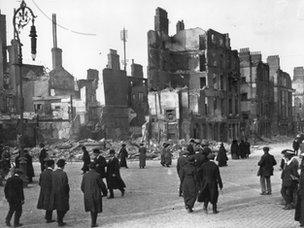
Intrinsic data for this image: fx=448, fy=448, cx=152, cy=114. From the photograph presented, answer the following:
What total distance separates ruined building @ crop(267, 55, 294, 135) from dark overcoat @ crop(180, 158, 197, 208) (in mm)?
59334

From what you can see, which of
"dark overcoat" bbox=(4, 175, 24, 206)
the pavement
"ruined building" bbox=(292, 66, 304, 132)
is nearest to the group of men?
the pavement

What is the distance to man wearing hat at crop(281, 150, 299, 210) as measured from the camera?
35.6 ft

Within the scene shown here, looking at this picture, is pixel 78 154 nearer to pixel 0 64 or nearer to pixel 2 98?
pixel 2 98

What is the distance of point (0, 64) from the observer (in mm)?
49469

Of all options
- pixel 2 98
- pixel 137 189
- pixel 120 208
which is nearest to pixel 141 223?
pixel 120 208

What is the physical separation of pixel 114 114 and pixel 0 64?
13.9 metres

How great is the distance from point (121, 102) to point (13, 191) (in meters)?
44.9

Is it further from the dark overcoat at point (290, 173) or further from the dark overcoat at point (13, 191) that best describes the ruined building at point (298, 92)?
the dark overcoat at point (13, 191)

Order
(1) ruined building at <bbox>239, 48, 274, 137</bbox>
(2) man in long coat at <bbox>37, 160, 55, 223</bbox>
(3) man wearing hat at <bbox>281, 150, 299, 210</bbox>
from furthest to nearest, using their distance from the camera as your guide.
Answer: (1) ruined building at <bbox>239, 48, 274, 137</bbox> → (3) man wearing hat at <bbox>281, 150, 299, 210</bbox> → (2) man in long coat at <bbox>37, 160, 55, 223</bbox>

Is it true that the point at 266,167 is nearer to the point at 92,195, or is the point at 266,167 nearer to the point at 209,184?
the point at 209,184

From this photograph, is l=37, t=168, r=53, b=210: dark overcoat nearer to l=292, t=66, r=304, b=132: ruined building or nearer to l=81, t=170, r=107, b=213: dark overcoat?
l=81, t=170, r=107, b=213: dark overcoat

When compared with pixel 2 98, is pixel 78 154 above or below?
below

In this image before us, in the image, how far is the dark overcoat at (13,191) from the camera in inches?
381

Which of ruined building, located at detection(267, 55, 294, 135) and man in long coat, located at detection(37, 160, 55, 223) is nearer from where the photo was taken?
man in long coat, located at detection(37, 160, 55, 223)
